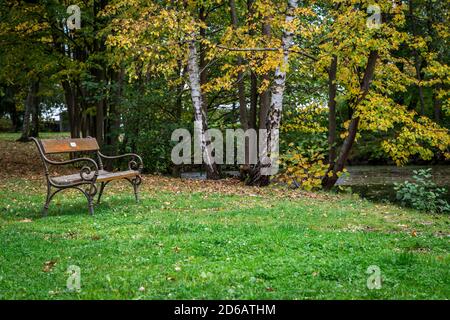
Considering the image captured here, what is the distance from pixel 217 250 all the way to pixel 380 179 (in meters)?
14.7

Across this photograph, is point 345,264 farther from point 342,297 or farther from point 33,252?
point 33,252

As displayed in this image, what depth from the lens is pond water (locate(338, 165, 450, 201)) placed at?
16.8 m

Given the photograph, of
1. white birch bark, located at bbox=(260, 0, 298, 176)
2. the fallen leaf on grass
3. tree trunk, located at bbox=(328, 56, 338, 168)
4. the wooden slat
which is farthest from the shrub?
the fallen leaf on grass

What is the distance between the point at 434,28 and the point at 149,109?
9.45m

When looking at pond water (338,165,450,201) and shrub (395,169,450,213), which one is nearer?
shrub (395,169,450,213)

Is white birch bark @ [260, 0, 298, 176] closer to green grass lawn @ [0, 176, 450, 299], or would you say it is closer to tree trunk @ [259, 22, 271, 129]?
tree trunk @ [259, 22, 271, 129]

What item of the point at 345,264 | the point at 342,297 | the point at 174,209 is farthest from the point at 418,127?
the point at 342,297

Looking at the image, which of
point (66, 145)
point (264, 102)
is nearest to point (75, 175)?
point (66, 145)

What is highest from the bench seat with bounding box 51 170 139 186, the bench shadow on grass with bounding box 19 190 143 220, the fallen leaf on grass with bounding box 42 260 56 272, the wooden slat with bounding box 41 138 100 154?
the wooden slat with bounding box 41 138 100 154

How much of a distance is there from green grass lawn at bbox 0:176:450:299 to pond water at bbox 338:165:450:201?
19.9 ft

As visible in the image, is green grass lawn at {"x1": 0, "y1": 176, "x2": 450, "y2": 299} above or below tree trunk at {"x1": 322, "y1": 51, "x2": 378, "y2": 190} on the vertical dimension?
below

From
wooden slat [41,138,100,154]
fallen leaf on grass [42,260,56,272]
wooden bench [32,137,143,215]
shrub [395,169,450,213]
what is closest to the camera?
fallen leaf on grass [42,260,56,272]

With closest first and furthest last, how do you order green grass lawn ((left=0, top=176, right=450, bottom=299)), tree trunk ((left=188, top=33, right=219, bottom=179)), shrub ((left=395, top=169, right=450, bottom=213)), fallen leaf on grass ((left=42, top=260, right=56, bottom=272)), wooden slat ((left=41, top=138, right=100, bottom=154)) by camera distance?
green grass lawn ((left=0, top=176, right=450, bottom=299)), fallen leaf on grass ((left=42, top=260, right=56, bottom=272)), wooden slat ((left=41, top=138, right=100, bottom=154)), shrub ((left=395, top=169, right=450, bottom=213)), tree trunk ((left=188, top=33, right=219, bottom=179))
